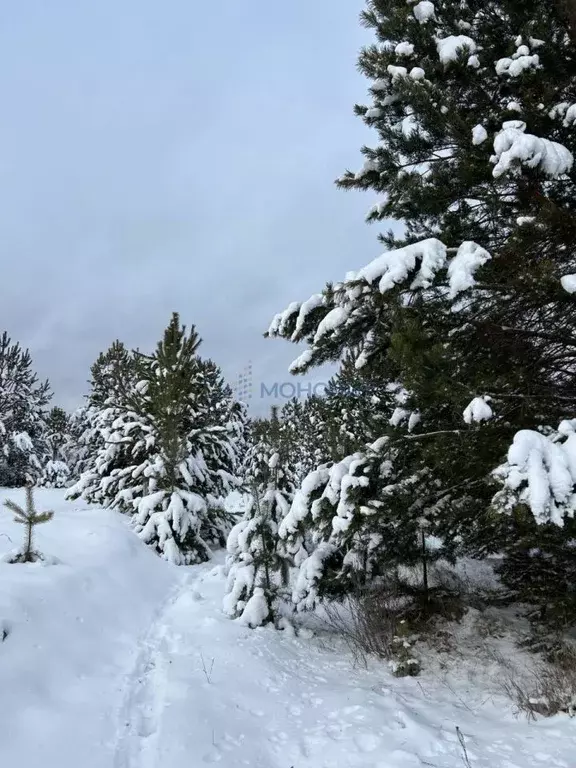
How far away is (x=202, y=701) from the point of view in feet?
14.8

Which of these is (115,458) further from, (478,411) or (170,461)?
(478,411)

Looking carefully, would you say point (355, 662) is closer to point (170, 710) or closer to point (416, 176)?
point (170, 710)

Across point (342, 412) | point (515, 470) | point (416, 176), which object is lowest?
point (515, 470)

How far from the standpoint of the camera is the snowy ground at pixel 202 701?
367 centimetres

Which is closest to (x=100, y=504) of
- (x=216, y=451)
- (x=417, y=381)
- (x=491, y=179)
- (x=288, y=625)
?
(x=216, y=451)

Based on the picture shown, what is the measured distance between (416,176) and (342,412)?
9398mm

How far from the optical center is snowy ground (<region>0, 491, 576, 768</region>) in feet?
12.0

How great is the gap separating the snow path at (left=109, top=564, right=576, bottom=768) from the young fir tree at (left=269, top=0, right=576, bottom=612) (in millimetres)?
1799

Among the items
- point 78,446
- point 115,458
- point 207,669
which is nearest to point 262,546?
point 207,669

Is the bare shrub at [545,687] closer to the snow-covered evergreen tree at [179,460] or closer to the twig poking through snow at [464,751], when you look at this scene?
the twig poking through snow at [464,751]

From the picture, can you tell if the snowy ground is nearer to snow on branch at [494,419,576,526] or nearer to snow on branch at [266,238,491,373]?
snow on branch at [494,419,576,526]

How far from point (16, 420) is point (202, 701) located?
25423mm

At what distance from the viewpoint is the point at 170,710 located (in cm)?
426

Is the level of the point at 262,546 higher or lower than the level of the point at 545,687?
higher
